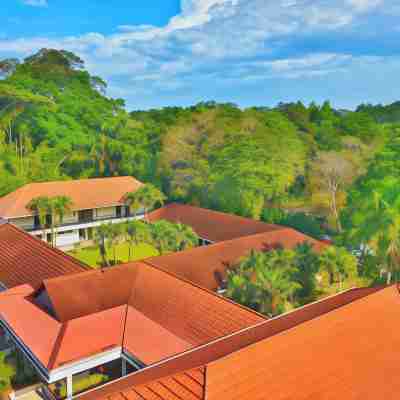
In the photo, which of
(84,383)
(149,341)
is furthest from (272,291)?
(84,383)

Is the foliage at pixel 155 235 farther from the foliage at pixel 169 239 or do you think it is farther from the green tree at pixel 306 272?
the green tree at pixel 306 272

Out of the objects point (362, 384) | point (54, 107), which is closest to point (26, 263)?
point (362, 384)

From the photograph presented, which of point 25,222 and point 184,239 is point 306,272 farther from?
point 25,222

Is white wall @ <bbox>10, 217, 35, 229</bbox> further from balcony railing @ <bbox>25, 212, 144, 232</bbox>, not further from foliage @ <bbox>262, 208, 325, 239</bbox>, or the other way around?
foliage @ <bbox>262, 208, 325, 239</bbox>

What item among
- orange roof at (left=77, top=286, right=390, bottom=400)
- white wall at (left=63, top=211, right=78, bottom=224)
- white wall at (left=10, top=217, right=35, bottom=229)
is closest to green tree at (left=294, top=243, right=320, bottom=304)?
orange roof at (left=77, top=286, right=390, bottom=400)

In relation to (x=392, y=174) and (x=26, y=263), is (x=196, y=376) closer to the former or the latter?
(x=26, y=263)

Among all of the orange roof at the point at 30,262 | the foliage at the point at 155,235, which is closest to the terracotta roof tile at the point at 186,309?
the orange roof at the point at 30,262
